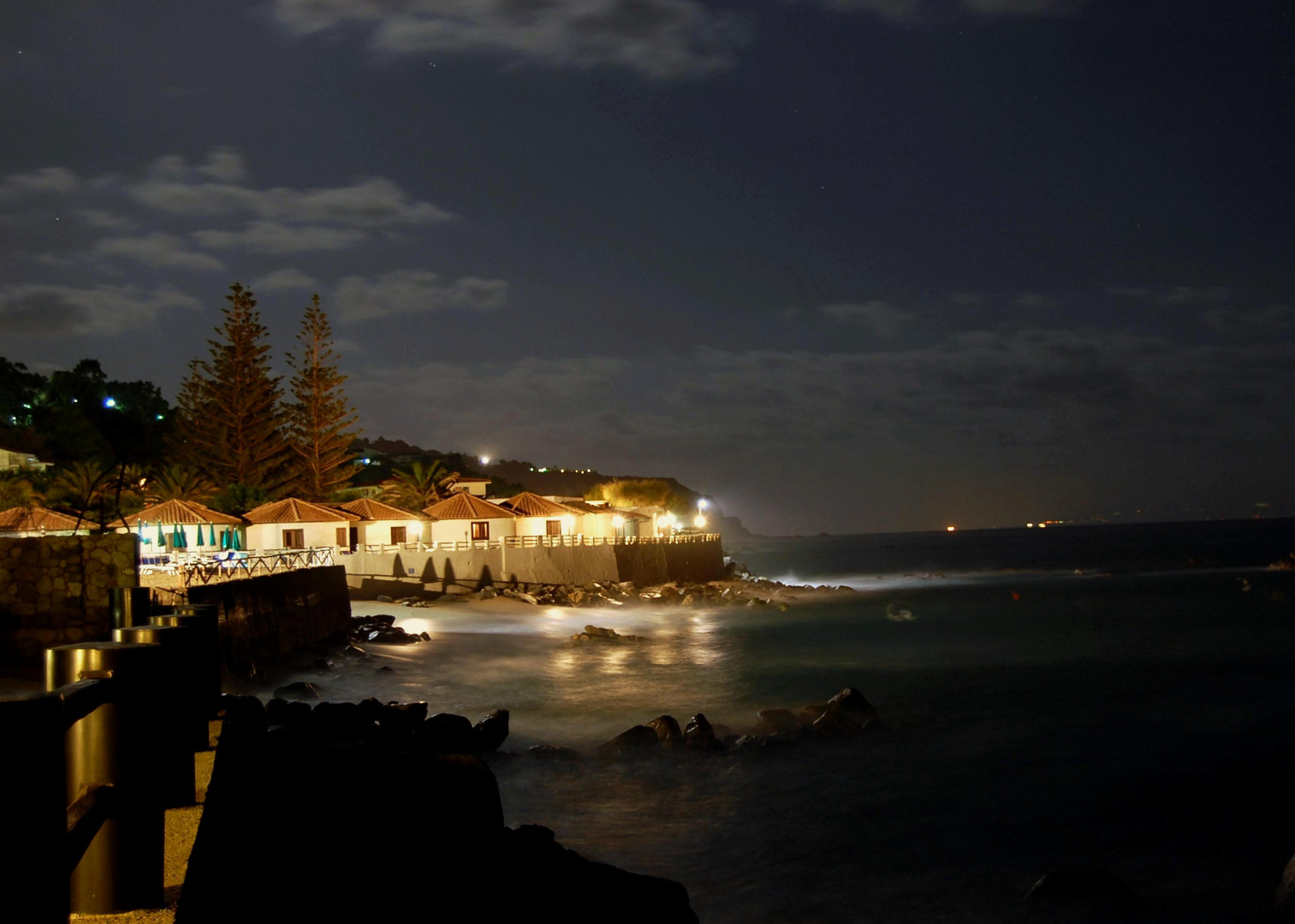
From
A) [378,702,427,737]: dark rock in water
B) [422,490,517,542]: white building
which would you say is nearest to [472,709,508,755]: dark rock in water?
[378,702,427,737]: dark rock in water

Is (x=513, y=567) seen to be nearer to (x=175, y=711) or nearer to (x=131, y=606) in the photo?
(x=131, y=606)

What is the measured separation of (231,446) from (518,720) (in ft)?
134

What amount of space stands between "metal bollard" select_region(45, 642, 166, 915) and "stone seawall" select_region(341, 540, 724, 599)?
36.1m

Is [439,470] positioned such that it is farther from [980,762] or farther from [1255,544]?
[1255,544]

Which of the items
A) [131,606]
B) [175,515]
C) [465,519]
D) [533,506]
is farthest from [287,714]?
[533,506]

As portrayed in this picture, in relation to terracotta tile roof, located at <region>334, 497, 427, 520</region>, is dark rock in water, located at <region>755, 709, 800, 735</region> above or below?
below

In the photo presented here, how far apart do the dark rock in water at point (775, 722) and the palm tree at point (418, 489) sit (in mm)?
41935

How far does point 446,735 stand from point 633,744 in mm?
2928

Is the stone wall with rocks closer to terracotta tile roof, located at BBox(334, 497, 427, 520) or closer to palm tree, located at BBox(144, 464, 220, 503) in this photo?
terracotta tile roof, located at BBox(334, 497, 427, 520)

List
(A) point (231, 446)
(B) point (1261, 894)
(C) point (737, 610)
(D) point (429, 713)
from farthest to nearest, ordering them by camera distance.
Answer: (A) point (231, 446), (C) point (737, 610), (D) point (429, 713), (B) point (1261, 894)

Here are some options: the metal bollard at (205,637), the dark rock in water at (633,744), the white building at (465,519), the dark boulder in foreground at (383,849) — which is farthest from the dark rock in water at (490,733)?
the white building at (465,519)

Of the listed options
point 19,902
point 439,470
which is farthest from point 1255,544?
point 19,902

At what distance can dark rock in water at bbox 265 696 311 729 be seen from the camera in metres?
13.0

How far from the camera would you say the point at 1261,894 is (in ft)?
30.6
